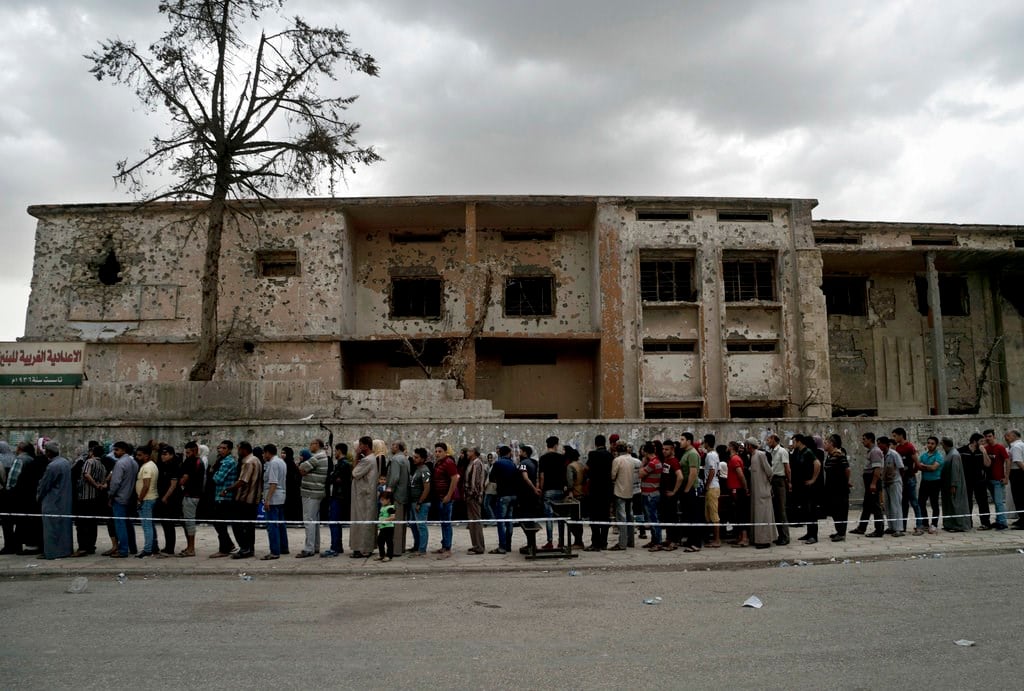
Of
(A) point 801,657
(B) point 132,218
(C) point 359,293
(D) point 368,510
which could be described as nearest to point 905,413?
(C) point 359,293

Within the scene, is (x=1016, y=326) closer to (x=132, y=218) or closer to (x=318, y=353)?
(x=318, y=353)

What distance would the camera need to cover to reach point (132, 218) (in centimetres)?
2459

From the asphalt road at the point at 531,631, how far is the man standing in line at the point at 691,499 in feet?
6.40

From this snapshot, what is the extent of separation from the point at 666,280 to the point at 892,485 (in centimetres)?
1343

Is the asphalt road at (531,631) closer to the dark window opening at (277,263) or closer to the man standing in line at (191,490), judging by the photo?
the man standing in line at (191,490)

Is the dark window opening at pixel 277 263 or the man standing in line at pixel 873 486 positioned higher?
the dark window opening at pixel 277 263

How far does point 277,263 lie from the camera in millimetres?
24875

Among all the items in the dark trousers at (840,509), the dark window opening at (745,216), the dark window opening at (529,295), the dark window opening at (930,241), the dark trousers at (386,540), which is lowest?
the dark trousers at (386,540)

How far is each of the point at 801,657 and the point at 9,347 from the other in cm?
1927

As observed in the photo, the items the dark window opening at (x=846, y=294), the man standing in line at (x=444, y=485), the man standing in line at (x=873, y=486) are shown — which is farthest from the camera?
the dark window opening at (x=846, y=294)

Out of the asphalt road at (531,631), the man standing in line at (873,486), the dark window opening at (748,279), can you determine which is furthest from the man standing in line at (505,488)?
the dark window opening at (748,279)

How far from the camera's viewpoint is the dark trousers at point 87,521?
39.0 ft

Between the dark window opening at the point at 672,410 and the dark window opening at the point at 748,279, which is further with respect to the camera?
the dark window opening at the point at 748,279

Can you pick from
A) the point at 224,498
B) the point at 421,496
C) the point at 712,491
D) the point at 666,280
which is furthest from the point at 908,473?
the point at 666,280
